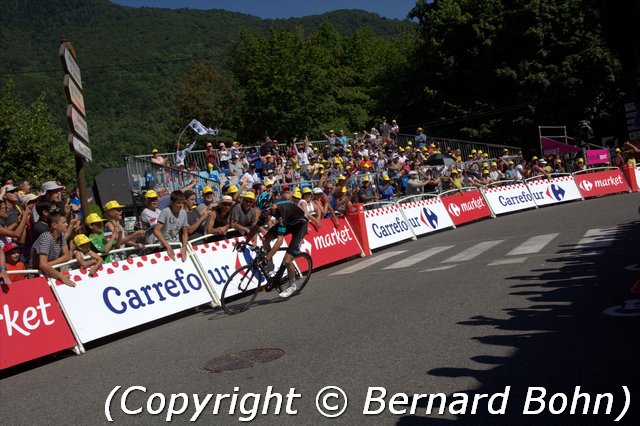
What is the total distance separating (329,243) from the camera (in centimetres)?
1614

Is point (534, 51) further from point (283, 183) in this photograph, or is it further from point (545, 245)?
point (545, 245)

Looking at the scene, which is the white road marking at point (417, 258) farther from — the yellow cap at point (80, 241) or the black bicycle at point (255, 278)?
the yellow cap at point (80, 241)

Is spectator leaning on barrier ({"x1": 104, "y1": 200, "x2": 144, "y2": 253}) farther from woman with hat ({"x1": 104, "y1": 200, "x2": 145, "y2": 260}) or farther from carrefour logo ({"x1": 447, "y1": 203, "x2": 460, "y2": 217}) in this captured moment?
carrefour logo ({"x1": 447, "y1": 203, "x2": 460, "y2": 217})

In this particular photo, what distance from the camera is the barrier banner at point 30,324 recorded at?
28.6 feet

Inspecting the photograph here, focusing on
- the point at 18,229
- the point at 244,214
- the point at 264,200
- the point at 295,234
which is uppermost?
the point at 18,229

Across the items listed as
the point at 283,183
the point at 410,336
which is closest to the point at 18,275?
the point at 410,336

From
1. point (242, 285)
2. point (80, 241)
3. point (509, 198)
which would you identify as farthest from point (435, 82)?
point (80, 241)

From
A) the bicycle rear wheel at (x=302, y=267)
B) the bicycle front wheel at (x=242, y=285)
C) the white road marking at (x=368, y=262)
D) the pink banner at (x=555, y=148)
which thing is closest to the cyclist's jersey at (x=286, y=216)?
the bicycle rear wheel at (x=302, y=267)

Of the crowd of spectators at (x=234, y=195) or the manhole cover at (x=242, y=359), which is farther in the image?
the crowd of spectators at (x=234, y=195)

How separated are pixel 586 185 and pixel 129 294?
23.5 metres

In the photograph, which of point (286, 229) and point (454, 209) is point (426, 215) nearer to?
point (454, 209)

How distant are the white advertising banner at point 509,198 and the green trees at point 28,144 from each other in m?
25.7

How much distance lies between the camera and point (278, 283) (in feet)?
38.0

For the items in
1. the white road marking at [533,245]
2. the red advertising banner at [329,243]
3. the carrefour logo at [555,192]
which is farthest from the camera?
the carrefour logo at [555,192]
